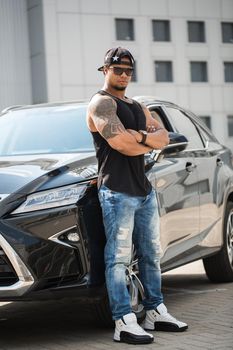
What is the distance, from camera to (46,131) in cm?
594

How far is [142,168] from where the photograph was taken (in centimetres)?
502

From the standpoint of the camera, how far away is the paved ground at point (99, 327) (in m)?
4.81

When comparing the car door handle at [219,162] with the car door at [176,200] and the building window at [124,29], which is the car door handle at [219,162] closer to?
the car door at [176,200]

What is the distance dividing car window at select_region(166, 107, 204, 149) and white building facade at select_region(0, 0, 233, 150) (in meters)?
33.0

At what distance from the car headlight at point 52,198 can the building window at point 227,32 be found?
140ft

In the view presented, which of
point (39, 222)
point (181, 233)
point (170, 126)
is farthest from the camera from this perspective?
point (170, 126)

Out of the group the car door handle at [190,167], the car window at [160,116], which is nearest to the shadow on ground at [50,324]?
the car door handle at [190,167]

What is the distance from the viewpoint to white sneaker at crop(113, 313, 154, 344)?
4.78m

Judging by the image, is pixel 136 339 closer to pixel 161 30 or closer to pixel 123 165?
pixel 123 165

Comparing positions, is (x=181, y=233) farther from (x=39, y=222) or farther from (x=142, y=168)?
(x=39, y=222)

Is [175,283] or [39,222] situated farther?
[175,283]

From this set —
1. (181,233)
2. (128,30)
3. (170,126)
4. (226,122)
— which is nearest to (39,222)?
(181,233)

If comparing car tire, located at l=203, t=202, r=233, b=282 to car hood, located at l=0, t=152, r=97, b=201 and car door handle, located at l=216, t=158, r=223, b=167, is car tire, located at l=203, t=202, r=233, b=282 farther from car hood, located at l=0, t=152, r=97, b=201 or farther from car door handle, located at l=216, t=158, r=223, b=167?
car hood, located at l=0, t=152, r=97, b=201

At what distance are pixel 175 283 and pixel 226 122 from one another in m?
39.1
